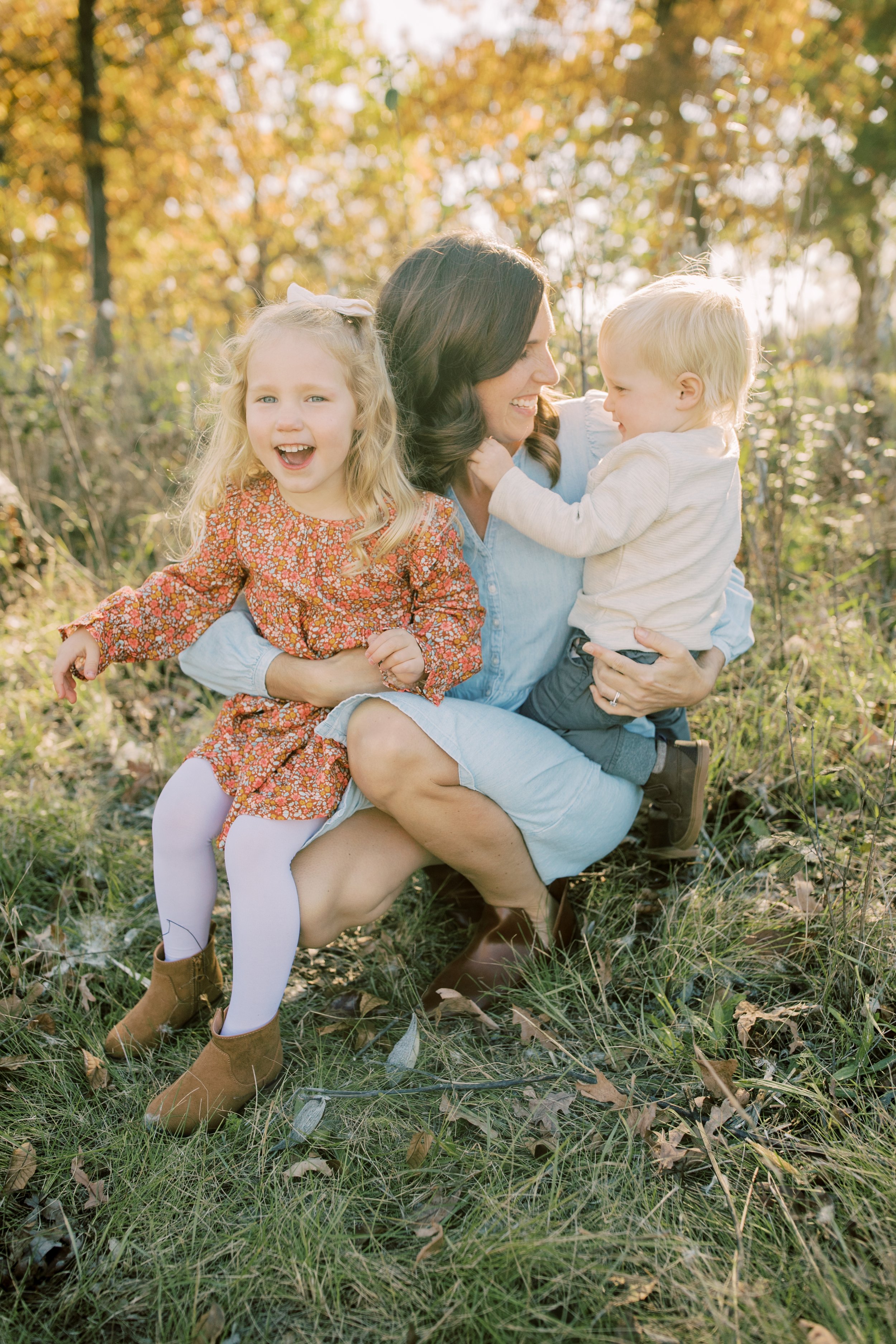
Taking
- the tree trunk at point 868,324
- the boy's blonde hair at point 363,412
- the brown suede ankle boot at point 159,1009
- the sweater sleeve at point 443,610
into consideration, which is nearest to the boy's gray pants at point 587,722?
the sweater sleeve at point 443,610

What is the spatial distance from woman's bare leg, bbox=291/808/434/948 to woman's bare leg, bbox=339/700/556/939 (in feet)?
0.13

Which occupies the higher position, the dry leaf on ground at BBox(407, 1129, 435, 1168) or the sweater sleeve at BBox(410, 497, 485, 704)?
the sweater sleeve at BBox(410, 497, 485, 704)

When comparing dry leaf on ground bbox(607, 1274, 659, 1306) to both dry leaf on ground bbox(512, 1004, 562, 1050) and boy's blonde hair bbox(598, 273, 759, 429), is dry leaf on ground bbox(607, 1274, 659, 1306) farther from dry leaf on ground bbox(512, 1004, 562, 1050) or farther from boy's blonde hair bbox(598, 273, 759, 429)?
boy's blonde hair bbox(598, 273, 759, 429)

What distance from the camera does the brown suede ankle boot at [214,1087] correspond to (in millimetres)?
1793

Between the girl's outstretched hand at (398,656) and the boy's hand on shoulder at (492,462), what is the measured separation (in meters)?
0.40

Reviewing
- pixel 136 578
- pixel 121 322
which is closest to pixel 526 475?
pixel 136 578

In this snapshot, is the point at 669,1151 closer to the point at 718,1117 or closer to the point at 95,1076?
the point at 718,1117

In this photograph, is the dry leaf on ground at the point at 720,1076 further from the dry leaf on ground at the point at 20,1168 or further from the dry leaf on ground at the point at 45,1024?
the dry leaf on ground at the point at 45,1024

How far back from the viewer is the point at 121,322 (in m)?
7.35

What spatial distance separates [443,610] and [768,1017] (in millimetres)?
1097

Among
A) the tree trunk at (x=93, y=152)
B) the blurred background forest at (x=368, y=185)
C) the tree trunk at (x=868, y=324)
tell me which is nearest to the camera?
the blurred background forest at (x=368, y=185)

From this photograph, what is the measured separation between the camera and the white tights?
184 centimetres

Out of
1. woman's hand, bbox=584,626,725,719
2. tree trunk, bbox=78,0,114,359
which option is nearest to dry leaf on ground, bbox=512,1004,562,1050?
woman's hand, bbox=584,626,725,719

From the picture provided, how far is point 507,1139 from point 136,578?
2.78 metres
